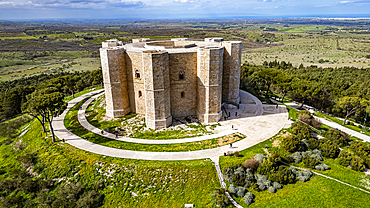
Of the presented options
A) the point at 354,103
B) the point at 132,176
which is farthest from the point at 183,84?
the point at 354,103

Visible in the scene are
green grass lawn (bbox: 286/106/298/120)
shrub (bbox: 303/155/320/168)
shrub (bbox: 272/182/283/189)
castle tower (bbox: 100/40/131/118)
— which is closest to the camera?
shrub (bbox: 272/182/283/189)

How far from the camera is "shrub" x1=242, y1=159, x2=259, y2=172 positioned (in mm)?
23844

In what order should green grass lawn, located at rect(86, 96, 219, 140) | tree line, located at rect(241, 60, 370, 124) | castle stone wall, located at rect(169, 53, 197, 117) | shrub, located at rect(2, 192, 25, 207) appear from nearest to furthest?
shrub, located at rect(2, 192, 25, 207), green grass lawn, located at rect(86, 96, 219, 140), castle stone wall, located at rect(169, 53, 197, 117), tree line, located at rect(241, 60, 370, 124)

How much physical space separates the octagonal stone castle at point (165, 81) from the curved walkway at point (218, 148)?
18.6 ft

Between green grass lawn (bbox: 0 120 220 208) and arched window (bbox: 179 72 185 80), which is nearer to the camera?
green grass lawn (bbox: 0 120 220 208)

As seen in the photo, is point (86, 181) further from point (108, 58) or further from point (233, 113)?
point (233, 113)

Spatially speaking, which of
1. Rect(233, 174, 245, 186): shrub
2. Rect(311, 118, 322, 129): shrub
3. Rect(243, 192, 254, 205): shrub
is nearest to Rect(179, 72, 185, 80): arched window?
Rect(233, 174, 245, 186): shrub

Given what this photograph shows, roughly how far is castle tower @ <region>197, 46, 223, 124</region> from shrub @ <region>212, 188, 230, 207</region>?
1353cm

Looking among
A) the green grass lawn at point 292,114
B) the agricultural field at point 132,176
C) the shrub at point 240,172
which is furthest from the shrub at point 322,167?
the green grass lawn at point 292,114

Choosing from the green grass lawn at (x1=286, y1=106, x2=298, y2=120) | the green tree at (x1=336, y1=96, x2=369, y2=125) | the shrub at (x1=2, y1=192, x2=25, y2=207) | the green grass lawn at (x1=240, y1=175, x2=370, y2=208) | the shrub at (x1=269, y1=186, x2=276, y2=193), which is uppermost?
the green tree at (x1=336, y1=96, x2=369, y2=125)

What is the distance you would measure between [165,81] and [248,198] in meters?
18.5

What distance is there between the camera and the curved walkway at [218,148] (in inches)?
1025

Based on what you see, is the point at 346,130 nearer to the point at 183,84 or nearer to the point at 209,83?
the point at 209,83

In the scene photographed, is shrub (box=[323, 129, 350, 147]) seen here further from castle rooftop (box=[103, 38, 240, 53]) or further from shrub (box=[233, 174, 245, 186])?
castle rooftop (box=[103, 38, 240, 53])
